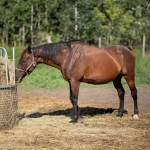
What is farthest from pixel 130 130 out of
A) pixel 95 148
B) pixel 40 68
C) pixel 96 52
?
pixel 40 68

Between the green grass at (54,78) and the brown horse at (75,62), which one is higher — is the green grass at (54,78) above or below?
below

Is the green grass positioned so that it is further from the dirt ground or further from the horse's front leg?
the horse's front leg

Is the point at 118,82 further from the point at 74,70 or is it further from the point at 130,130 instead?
the point at 130,130

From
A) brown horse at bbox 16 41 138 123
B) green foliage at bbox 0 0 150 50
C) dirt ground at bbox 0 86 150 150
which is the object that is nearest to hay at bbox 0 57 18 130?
dirt ground at bbox 0 86 150 150

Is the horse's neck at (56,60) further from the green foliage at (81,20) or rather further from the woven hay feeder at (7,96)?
the green foliage at (81,20)

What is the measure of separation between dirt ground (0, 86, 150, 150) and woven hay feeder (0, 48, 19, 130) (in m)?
0.19

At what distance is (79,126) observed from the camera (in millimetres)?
6727

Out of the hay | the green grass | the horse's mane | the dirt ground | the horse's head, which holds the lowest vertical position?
the green grass

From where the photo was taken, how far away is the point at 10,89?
21.6 ft

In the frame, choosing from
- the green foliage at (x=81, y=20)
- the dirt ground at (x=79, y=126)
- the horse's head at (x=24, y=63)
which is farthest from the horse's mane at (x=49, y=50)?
the green foliage at (x=81, y=20)

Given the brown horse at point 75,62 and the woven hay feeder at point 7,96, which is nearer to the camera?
the woven hay feeder at point 7,96

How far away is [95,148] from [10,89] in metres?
2.27

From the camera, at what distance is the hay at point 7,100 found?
6465 mm

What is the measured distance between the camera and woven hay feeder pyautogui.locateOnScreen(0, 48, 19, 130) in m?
6.47
